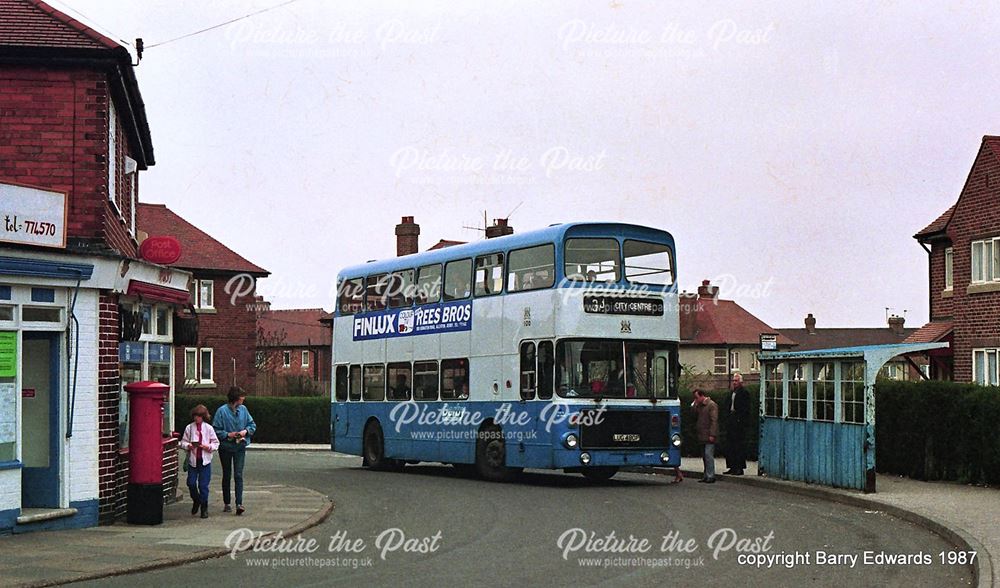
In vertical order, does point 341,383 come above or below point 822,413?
above

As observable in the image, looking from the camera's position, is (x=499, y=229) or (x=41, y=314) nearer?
(x=41, y=314)

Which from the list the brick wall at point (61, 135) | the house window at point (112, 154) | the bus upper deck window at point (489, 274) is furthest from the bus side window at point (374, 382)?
the brick wall at point (61, 135)

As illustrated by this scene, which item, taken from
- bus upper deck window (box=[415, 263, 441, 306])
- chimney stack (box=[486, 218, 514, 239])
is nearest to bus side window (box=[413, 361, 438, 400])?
bus upper deck window (box=[415, 263, 441, 306])

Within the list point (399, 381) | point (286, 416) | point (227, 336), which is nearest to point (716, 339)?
point (227, 336)

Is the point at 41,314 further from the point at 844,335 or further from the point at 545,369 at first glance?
the point at 844,335

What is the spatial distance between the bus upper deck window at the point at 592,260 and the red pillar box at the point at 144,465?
7.75m

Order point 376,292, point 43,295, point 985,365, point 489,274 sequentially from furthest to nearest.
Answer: point 985,365 < point 376,292 < point 489,274 < point 43,295

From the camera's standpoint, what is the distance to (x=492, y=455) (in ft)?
77.2

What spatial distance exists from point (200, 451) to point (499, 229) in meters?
36.4

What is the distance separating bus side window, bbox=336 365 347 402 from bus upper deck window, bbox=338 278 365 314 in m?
1.27

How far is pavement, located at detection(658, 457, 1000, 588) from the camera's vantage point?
41.6 feet

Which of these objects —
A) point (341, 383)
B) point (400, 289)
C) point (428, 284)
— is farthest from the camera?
point (341, 383)

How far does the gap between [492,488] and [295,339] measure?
68501mm

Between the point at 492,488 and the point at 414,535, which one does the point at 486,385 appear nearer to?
the point at 492,488
